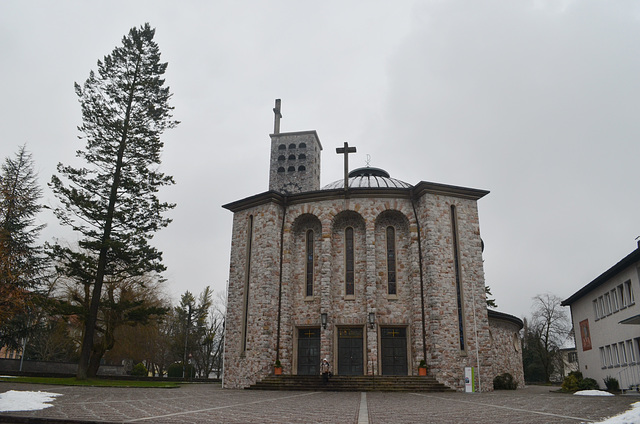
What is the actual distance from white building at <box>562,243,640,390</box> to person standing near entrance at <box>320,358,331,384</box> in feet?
38.0

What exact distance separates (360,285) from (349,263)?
1353 millimetres

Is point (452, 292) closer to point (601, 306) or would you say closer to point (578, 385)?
point (578, 385)

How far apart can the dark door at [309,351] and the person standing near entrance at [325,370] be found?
1475 millimetres

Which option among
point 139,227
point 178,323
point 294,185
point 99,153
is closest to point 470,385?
point 139,227

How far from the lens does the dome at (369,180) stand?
26.8 meters

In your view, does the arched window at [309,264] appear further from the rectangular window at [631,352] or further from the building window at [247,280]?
the rectangular window at [631,352]

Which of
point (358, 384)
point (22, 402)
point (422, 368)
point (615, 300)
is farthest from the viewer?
point (422, 368)

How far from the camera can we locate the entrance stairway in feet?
64.0

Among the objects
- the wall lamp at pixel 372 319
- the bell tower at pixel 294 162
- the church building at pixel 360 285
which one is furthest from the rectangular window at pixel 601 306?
the bell tower at pixel 294 162

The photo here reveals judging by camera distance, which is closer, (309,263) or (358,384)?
(358,384)

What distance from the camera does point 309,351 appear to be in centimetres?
2289

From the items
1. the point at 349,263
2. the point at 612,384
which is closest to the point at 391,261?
the point at 349,263

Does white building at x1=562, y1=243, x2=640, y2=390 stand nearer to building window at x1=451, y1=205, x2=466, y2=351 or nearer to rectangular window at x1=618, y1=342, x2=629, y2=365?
rectangular window at x1=618, y1=342, x2=629, y2=365

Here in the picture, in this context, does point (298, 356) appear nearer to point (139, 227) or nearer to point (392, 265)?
point (392, 265)
